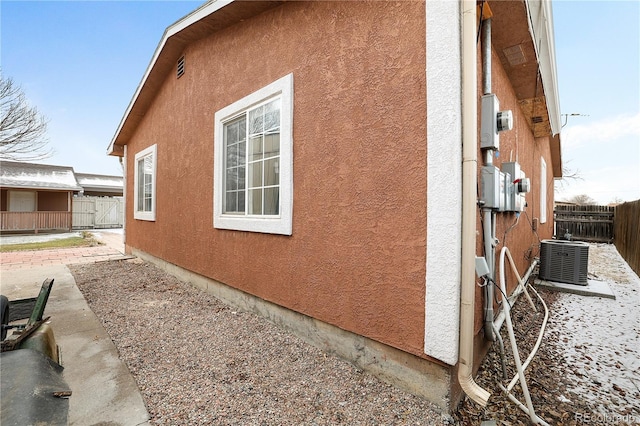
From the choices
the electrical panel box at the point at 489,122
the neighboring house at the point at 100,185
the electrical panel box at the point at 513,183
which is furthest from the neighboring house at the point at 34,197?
the electrical panel box at the point at 513,183

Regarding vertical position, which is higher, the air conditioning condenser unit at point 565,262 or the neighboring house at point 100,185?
the neighboring house at point 100,185

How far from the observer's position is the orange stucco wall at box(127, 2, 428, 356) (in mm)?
2156

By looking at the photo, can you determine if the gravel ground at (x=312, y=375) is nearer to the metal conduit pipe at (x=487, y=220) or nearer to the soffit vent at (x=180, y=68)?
the metal conduit pipe at (x=487, y=220)

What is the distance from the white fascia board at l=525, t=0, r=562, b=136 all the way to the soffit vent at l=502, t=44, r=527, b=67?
0.12m

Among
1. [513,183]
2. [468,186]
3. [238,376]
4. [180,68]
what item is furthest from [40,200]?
[513,183]

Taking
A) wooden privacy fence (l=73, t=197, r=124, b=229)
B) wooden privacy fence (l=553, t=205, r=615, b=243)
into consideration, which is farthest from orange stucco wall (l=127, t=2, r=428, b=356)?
wooden privacy fence (l=73, t=197, r=124, b=229)

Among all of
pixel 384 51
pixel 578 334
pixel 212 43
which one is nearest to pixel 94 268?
pixel 212 43

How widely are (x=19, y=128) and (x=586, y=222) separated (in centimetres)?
2714

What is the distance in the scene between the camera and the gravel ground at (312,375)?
76.5 inches

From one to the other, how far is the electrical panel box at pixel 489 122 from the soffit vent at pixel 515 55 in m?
1.02

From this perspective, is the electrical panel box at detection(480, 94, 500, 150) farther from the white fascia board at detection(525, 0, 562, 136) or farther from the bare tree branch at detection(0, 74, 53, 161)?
the bare tree branch at detection(0, 74, 53, 161)

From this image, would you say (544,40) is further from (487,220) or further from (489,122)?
(487,220)

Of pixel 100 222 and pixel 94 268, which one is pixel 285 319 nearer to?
pixel 94 268

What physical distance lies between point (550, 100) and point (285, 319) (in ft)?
16.8
